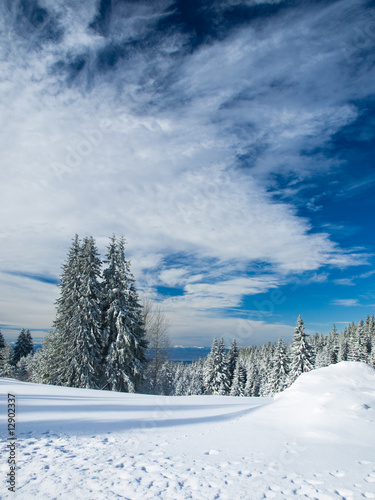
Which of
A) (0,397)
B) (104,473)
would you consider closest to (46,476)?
(104,473)

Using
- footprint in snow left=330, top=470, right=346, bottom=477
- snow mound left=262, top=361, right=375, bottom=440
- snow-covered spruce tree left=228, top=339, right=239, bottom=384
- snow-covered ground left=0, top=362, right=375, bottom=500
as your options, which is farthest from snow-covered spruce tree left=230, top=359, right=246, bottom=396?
footprint in snow left=330, top=470, right=346, bottom=477

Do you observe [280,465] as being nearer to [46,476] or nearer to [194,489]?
[194,489]

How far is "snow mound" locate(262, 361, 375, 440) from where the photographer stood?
5.45m

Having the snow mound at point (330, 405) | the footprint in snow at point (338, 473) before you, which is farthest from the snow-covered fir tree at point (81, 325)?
the footprint in snow at point (338, 473)

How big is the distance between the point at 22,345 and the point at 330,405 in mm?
65199

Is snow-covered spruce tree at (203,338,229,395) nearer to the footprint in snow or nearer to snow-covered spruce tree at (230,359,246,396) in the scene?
snow-covered spruce tree at (230,359,246,396)

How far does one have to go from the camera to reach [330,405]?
20.2ft

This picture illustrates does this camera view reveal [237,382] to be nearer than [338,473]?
No

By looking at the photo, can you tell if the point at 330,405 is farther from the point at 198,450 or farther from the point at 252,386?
the point at 252,386

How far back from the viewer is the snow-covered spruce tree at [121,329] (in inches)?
738

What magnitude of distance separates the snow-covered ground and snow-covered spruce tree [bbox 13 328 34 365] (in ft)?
192

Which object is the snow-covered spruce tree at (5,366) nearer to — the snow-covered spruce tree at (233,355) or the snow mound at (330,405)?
the snow-covered spruce tree at (233,355)

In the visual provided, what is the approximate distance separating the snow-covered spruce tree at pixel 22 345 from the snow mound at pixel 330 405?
61476 millimetres

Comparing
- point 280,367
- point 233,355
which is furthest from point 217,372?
point 233,355
